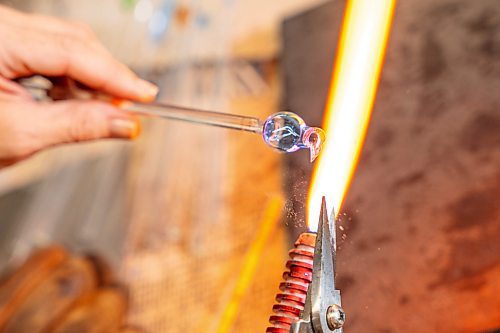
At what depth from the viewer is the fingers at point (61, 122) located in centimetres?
80

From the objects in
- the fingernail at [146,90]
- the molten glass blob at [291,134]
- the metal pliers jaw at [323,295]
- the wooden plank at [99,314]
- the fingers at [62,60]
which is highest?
the fingers at [62,60]

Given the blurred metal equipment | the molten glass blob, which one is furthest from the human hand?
the blurred metal equipment

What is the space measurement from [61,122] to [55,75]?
0.07 meters

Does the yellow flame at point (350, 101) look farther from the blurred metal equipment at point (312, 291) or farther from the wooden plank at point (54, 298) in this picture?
the wooden plank at point (54, 298)

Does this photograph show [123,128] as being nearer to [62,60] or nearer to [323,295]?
[62,60]

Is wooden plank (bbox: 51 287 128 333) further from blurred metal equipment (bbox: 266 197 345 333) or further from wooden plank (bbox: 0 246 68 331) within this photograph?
blurred metal equipment (bbox: 266 197 345 333)

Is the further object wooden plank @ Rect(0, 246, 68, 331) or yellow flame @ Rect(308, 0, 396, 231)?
wooden plank @ Rect(0, 246, 68, 331)

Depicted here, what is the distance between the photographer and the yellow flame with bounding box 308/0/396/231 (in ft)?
1.77

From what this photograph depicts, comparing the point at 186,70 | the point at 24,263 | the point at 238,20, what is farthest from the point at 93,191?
the point at 238,20

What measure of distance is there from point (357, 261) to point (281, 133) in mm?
175

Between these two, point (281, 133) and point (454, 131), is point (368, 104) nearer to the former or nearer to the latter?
point (281, 133)

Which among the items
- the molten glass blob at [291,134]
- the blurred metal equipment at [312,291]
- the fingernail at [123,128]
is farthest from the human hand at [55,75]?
the blurred metal equipment at [312,291]

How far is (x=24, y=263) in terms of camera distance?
4.11 feet

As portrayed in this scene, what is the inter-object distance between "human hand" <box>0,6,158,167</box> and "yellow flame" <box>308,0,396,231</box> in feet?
0.93
